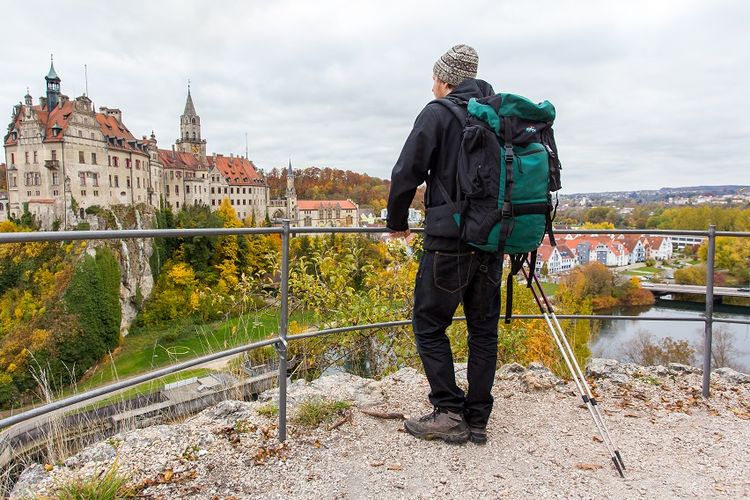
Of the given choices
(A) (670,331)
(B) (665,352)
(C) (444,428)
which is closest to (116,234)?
(C) (444,428)

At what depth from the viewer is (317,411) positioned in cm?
317

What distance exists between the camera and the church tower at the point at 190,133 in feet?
266

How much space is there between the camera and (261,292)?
5.77 metres

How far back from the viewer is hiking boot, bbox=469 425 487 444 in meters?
2.88

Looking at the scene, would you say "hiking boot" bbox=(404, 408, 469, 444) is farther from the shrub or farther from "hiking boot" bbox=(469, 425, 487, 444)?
the shrub

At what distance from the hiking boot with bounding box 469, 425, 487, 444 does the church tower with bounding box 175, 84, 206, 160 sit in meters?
84.3

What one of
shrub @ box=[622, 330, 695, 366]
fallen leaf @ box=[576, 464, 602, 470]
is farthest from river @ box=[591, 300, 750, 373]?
fallen leaf @ box=[576, 464, 602, 470]

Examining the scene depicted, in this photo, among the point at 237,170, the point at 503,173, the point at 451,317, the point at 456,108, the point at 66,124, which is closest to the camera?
the point at 503,173

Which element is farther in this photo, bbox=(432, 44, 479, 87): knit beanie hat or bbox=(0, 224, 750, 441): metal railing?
bbox=(432, 44, 479, 87): knit beanie hat

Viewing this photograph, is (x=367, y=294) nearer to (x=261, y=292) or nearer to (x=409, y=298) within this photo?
(x=409, y=298)

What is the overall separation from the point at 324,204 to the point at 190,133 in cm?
2551

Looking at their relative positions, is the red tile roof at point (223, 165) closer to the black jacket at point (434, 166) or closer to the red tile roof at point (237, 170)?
the red tile roof at point (237, 170)

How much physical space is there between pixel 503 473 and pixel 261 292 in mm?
3813

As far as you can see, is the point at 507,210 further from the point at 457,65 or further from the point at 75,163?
the point at 75,163
